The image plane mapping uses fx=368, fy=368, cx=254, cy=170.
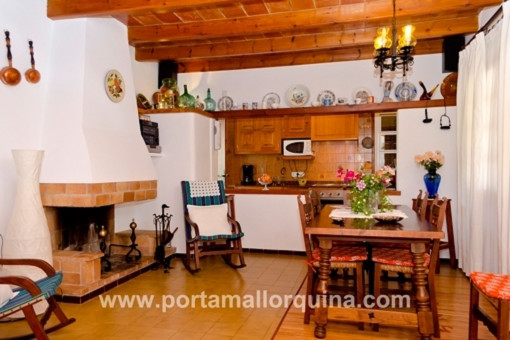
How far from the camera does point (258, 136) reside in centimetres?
646

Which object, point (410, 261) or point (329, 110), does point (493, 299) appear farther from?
point (329, 110)

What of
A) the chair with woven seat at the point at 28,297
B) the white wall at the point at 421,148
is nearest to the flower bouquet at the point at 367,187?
the white wall at the point at 421,148

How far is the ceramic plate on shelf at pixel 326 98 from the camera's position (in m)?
4.99

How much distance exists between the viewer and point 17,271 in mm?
2699

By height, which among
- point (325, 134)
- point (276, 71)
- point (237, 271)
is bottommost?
point (237, 271)

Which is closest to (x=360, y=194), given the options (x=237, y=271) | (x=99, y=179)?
(x=237, y=271)

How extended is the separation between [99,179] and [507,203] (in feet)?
10.7

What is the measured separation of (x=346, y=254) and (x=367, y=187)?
61cm

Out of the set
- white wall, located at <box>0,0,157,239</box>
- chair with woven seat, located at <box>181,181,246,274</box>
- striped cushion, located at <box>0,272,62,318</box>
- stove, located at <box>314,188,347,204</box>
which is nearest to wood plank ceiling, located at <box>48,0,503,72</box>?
white wall, located at <box>0,0,157,239</box>

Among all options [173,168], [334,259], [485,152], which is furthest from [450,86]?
[173,168]

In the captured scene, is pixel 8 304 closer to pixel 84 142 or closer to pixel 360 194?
pixel 84 142

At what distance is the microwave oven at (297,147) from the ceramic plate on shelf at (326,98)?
4.12 feet

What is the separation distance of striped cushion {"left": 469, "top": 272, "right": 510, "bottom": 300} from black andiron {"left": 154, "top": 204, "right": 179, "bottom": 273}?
2934 mm

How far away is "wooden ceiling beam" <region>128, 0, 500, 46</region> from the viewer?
10.8 feet
